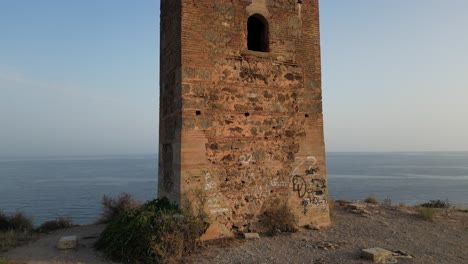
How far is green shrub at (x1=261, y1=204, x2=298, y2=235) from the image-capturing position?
26.8ft

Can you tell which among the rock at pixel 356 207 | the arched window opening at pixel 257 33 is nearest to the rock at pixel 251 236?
the arched window opening at pixel 257 33

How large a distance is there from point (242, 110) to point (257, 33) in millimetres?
2262

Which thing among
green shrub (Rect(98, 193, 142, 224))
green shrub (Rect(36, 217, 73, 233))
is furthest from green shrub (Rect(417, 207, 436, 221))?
green shrub (Rect(36, 217, 73, 233))

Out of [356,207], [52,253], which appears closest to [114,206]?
[52,253]

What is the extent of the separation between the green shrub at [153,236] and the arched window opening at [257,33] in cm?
446

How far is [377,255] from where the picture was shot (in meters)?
6.19

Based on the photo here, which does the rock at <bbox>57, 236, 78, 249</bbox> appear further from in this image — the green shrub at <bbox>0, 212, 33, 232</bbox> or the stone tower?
the green shrub at <bbox>0, 212, 33, 232</bbox>

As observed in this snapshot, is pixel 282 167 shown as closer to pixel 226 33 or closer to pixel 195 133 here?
pixel 195 133

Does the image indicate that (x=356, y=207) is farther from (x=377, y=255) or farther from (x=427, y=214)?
(x=377, y=255)

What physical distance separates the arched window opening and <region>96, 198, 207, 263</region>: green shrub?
14.6 feet

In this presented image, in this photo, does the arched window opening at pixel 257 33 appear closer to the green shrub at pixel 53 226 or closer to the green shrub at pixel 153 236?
the green shrub at pixel 153 236

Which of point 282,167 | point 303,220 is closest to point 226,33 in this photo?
point 282,167

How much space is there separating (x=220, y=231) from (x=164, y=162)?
2.37 meters

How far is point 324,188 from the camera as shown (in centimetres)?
904
